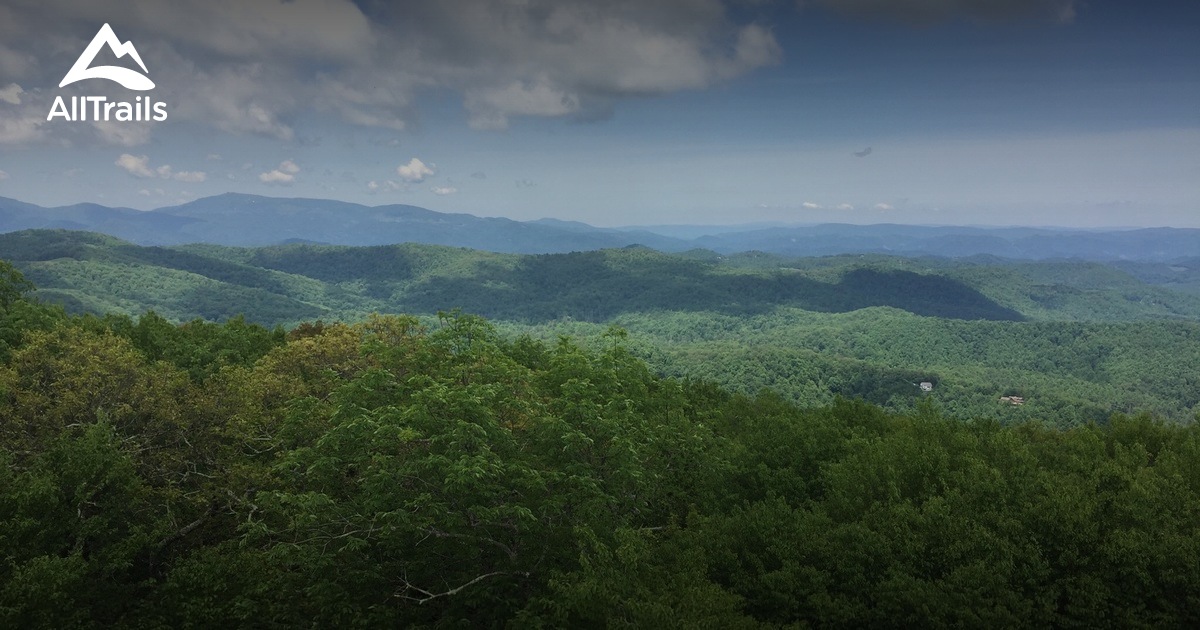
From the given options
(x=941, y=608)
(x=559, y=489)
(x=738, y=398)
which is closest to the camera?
(x=941, y=608)

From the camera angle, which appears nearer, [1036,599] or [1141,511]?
[1036,599]

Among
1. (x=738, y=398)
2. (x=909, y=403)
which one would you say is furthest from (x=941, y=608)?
(x=909, y=403)

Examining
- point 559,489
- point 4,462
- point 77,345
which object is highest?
point 77,345

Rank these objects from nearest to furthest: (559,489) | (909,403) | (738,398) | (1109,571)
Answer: (1109,571)
(559,489)
(738,398)
(909,403)

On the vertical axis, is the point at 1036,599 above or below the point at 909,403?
above

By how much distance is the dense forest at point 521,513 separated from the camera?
17.9 meters

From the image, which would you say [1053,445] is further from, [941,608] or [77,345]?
[77,345]

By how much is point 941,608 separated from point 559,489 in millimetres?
12065

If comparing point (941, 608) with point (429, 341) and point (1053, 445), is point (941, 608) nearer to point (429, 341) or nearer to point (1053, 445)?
point (1053, 445)

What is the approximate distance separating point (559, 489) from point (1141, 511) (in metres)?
18.8

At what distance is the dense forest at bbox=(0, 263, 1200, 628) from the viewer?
1789cm

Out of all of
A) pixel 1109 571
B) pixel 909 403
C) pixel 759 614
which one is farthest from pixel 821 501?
pixel 909 403

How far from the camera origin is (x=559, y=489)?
21.8 meters

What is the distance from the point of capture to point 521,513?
18.0 m
